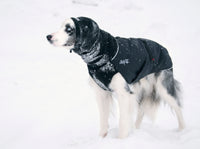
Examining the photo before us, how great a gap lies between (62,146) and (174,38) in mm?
6317

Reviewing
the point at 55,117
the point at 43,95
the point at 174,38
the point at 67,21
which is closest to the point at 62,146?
the point at 55,117

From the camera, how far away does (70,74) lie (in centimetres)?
644

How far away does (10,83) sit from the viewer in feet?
17.9

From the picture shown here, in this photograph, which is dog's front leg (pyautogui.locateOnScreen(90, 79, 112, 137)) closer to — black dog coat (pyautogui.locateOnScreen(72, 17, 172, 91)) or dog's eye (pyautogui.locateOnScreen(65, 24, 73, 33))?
black dog coat (pyautogui.locateOnScreen(72, 17, 172, 91))

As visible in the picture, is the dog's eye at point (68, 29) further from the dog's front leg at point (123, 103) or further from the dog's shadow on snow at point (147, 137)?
the dog's shadow on snow at point (147, 137)

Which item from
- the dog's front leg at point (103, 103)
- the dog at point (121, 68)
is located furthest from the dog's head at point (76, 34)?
the dog's front leg at point (103, 103)

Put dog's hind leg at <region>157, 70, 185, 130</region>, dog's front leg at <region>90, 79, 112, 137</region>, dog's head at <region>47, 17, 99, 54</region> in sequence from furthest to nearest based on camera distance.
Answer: dog's hind leg at <region>157, 70, 185, 130</region> < dog's front leg at <region>90, 79, 112, 137</region> < dog's head at <region>47, 17, 99, 54</region>

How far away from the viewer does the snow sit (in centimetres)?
350

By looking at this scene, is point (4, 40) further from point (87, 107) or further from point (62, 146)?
point (62, 146)

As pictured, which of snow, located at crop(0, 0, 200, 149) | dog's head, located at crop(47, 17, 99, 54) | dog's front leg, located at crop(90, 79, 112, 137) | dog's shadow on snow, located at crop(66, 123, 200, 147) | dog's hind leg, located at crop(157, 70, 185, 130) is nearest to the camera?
dog's head, located at crop(47, 17, 99, 54)

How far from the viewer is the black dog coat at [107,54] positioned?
9.14 ft

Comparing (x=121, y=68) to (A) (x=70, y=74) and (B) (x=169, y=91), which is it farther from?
(A) (x=70, y=74)

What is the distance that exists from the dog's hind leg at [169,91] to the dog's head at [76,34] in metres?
1.38

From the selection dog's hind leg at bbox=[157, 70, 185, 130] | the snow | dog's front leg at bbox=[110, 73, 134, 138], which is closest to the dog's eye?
dog's front leg at bbox=[110, 73, 134, 138]
